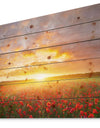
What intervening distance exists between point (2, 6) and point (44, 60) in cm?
79

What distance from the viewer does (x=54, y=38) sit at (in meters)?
1.43

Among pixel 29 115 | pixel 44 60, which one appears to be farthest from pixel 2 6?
pixel 29 115

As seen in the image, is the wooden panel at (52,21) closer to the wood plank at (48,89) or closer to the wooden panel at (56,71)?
the wooden panel at (56,71)

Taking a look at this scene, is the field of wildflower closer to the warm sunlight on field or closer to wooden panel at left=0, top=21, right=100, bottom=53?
the warm sunlight on field

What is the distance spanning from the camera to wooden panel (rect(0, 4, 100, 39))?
137 cm

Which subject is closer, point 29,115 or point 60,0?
point 29,115

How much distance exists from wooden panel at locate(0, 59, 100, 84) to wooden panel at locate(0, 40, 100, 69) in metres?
0.05

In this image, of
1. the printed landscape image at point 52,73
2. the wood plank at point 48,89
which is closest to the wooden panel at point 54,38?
the printed landscape image at point 52,73

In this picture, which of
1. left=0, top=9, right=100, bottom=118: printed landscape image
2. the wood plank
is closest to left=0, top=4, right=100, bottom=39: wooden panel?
left=0, top=9, right=100, bottom=118: printed landscape image

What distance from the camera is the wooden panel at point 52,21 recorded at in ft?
4.49

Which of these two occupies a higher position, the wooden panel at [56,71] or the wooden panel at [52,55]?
the wooden panel at [52,55]

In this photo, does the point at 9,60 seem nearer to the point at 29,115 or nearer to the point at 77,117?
the point at 29,115

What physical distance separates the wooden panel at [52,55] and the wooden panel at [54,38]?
0.05 m

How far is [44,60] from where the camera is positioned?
1.41 meters
